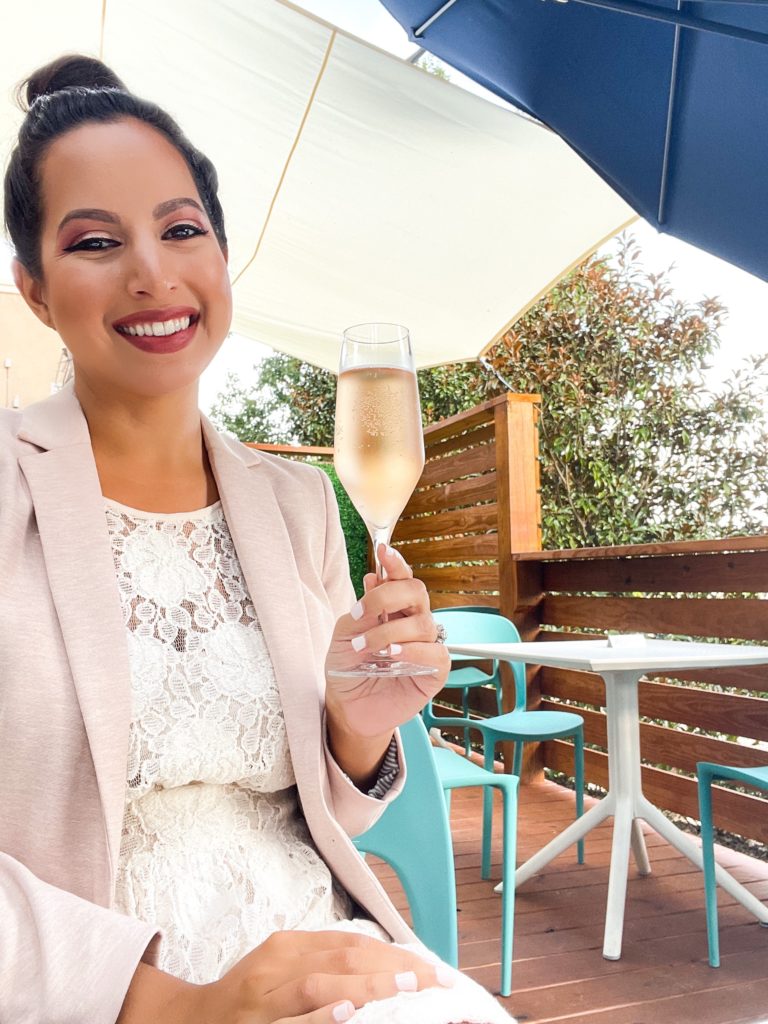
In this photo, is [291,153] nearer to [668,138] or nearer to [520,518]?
[520,518]

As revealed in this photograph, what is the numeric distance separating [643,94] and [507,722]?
2828 millimetres

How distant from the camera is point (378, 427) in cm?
108

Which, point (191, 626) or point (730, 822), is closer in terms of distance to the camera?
point (191, 626)

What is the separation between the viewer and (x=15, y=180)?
4.01 feet

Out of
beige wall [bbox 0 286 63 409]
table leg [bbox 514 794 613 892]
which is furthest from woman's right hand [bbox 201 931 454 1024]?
beige wall [bbox 0 286 63 409]

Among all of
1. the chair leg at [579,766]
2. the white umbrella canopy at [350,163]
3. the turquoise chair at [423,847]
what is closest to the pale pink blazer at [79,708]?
the turquoise chair at [423,847]

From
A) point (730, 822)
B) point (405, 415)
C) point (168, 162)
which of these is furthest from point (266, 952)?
point (730, 822)

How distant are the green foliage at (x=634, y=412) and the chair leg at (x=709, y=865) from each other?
11.9 feet

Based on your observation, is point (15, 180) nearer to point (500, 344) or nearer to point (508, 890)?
point (508, 890)

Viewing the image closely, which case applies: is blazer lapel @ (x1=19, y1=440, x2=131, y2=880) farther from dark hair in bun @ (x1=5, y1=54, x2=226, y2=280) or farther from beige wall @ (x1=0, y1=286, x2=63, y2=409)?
beige wall @ (x1=0, y1=286, x2=63, y2=409)

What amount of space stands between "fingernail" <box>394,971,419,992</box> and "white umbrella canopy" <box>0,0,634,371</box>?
4178 millimetres

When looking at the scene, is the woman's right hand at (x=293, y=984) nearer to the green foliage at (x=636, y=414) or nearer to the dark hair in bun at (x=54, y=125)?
the dark hair in bun at (x=54, y=125)

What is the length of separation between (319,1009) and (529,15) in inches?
97.1

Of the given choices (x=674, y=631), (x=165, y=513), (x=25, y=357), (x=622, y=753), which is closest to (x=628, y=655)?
(x=622, y=753)
